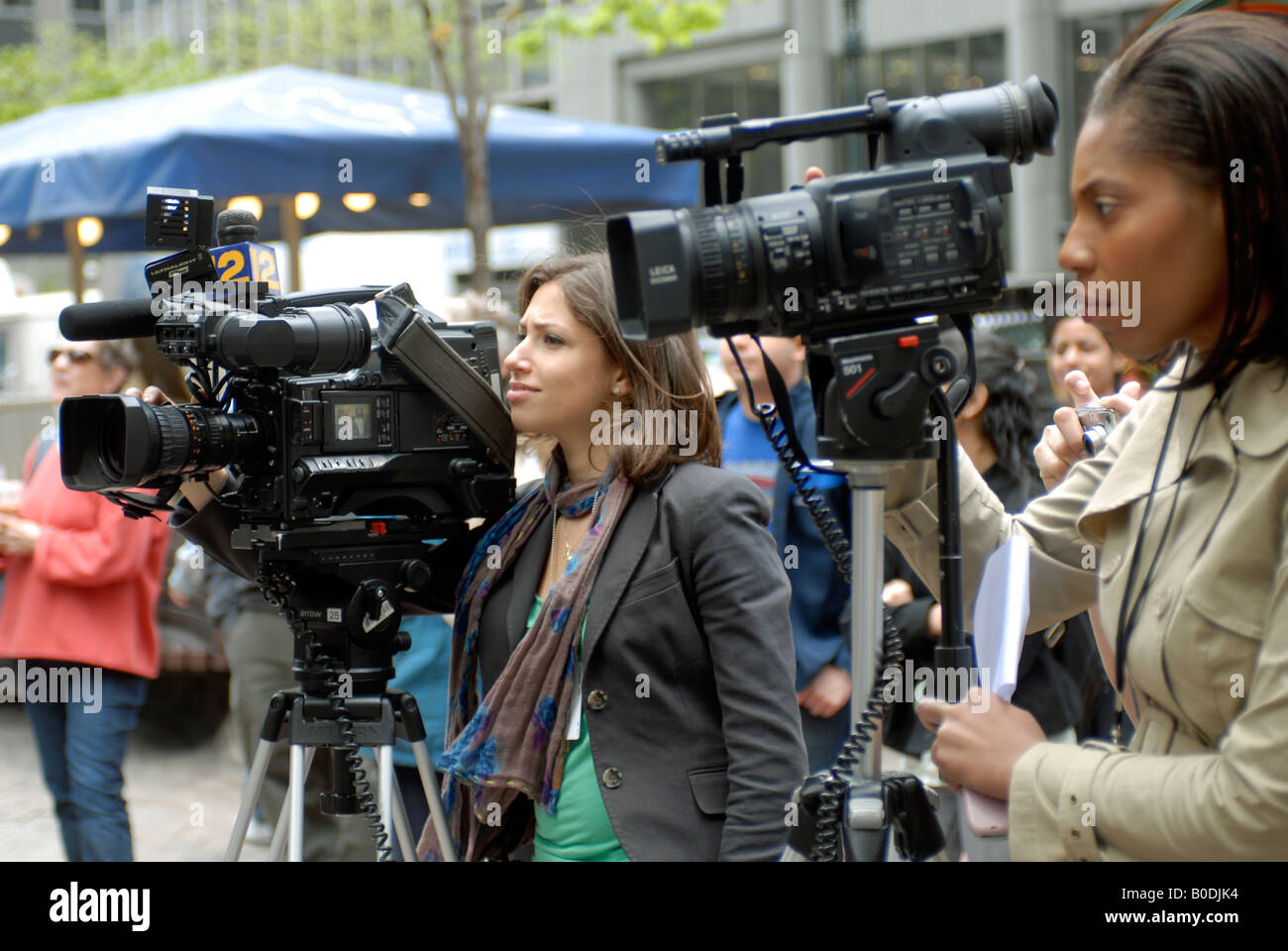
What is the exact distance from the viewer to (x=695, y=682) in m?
2.18

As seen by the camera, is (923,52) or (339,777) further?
(923,52)

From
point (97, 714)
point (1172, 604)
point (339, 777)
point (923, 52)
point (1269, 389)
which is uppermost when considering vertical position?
point (923, 52)

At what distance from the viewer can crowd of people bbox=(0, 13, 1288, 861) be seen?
132 cm

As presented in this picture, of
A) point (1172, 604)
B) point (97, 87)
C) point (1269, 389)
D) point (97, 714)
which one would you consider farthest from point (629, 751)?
point (97, 87)

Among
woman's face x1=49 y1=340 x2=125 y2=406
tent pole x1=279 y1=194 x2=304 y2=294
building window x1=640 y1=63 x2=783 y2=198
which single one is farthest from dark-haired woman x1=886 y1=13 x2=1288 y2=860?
building window x1=640 y1=63 x2=783 y2=198

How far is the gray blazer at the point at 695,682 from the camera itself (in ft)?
6.85

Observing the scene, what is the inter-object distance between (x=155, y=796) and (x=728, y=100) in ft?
51.4

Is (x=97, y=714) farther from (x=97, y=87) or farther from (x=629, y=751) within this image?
(x=97, y=87)

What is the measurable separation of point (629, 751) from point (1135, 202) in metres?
1.16

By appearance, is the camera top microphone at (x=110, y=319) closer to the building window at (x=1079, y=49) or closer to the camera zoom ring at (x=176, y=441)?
the camera zoom ring at (x=176, y=441)

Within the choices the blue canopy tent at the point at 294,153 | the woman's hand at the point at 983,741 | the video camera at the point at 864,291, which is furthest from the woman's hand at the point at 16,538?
the woman's hand at the point at 983,741

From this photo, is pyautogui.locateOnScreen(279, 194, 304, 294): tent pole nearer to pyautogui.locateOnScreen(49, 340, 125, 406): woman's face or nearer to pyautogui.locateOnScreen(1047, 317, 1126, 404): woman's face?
pyautogui.locateOnScreen(49, 340, 125, 406): woman's face

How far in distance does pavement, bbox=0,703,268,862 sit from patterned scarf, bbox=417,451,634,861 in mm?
2568
